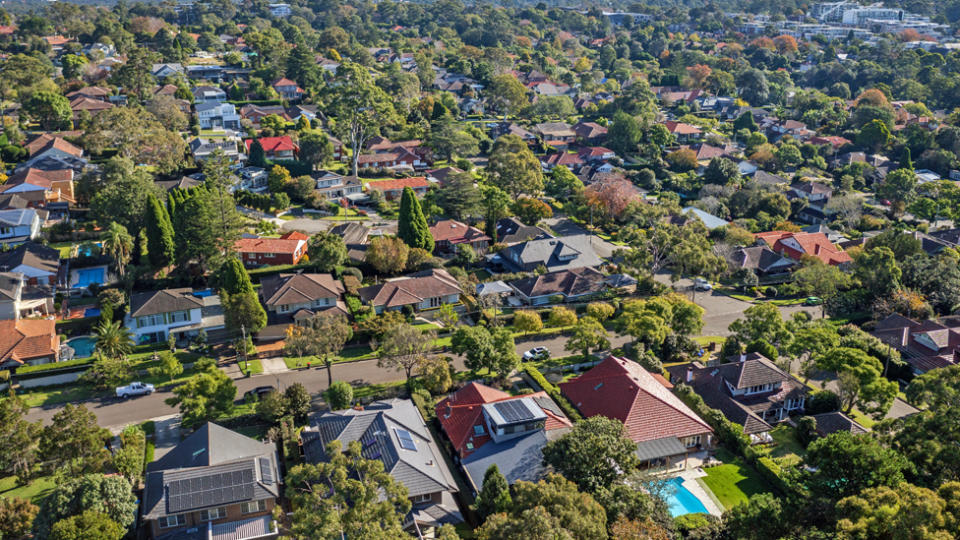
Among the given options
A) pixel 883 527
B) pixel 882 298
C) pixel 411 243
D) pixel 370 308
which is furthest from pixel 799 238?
pixel 883 527

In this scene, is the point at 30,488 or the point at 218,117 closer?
the point at 30,488

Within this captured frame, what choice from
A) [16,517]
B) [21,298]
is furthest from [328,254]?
[16,517]

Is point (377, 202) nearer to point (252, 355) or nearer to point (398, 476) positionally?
point (252, 355)

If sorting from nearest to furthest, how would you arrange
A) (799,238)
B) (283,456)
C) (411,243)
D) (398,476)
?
(398,476) < (283,456) < (411,243) < (799,238)

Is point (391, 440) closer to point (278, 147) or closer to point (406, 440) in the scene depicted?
point (406, 440)

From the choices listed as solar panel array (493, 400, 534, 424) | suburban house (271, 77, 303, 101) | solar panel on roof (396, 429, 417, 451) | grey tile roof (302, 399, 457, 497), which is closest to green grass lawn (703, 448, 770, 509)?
solar panel array (493, 400, 534, 424)

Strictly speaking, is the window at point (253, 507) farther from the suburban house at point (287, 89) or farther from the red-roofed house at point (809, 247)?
the suburban house at point (287, 89)
